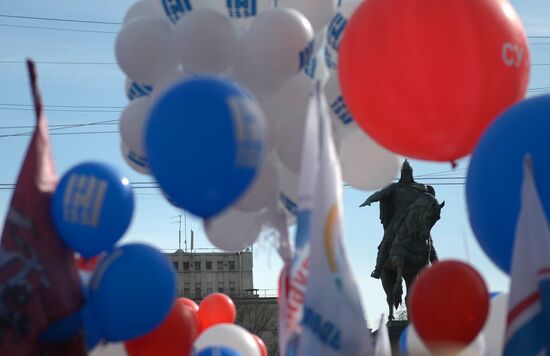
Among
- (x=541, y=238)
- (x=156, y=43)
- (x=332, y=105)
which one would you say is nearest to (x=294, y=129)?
(x=332, y=105)

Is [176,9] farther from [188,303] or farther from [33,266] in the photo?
[188,303]

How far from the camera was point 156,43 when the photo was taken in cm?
645

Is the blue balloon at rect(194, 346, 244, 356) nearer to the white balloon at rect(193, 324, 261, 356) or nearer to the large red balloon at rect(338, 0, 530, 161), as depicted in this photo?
the white balloon at rect(193, 324, 261, 356)

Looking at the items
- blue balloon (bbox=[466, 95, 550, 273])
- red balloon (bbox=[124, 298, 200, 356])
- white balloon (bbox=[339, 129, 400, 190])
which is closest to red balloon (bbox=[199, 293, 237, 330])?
red balloon (bbox=[124, 298, 200, 356])

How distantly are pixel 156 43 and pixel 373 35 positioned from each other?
4.65 feet

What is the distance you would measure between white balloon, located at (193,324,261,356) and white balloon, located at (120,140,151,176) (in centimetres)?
130

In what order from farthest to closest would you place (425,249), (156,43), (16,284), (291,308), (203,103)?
1. (425,249)
2. (156,43)
3. (291,308)
4. (16,284)
5. (203,103)

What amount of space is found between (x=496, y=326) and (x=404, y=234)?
28.7ft

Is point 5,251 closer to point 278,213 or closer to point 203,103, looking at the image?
point 203,103

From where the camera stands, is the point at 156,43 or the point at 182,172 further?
the point at 156,43

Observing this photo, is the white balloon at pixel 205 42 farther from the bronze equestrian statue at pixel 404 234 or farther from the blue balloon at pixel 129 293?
the bronze equestrian statue at pixel 404 234

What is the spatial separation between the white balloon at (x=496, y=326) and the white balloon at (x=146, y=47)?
258 centimetres

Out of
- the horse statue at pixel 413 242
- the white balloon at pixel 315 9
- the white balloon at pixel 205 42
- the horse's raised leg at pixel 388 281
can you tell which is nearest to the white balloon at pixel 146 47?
the white balloon at pixel 205 42

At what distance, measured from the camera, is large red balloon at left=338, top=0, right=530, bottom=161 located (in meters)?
5.73
